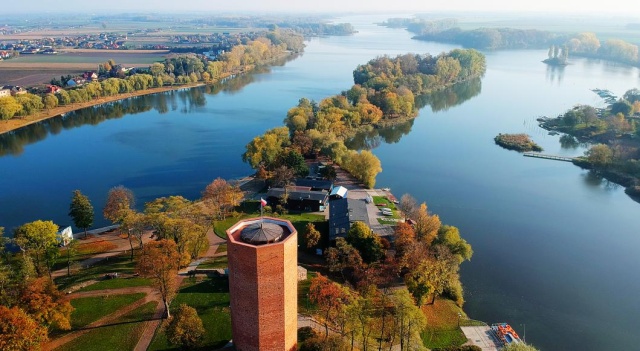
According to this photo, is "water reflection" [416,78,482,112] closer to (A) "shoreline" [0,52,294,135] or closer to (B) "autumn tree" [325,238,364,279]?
(A) "shoreline" [0,52,294,135]

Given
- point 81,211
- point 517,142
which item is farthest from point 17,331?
point 517,142

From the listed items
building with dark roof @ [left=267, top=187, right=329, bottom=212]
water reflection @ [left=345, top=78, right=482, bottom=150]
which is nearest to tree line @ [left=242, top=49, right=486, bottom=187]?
water reflection @ [left=345, top=78, right=482, bottom=150]

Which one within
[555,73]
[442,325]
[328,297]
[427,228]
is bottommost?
[442,325]

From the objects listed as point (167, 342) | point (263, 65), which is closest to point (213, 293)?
point (167, 342)

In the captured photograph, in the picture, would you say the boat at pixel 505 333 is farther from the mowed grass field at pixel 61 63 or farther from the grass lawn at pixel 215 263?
the mowed grass field at pixel 61 63

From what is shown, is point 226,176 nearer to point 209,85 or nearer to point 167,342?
point 167,342

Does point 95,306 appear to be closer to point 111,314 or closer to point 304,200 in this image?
point 111,314

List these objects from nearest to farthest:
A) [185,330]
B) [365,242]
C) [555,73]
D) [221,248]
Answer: [185,330] → [365,242] → [221,248] → [555,73]
